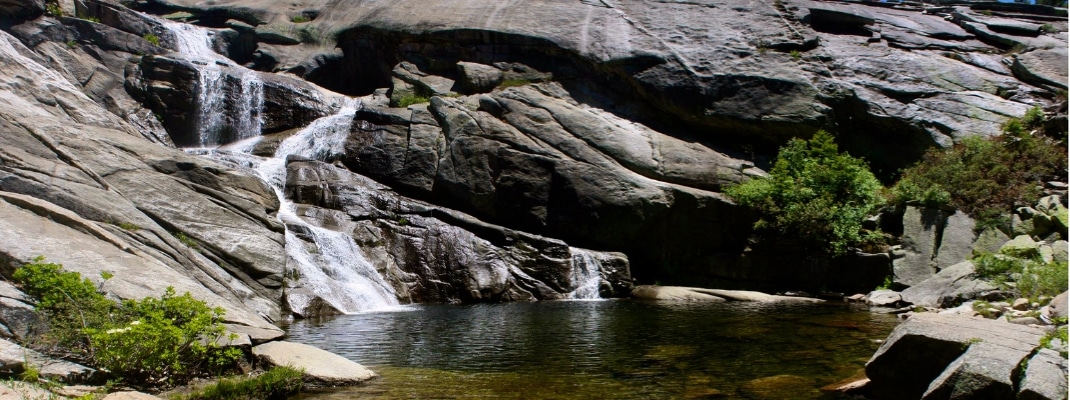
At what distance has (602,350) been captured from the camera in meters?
12.3

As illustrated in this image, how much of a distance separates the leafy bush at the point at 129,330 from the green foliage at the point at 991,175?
76.5 ft

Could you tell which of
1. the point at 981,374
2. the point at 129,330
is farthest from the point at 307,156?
the point at 981,374

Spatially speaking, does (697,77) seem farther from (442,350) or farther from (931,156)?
(442,350)

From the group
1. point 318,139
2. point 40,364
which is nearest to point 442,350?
point 40,364

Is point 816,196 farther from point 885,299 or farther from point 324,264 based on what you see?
point 324,264

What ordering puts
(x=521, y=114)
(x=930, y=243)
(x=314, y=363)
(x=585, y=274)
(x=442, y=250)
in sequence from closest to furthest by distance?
(x=314, y=363) < (x=930, y=243) < (x=442, y=250) < (x=585, y=274) < (x=521, y=114)

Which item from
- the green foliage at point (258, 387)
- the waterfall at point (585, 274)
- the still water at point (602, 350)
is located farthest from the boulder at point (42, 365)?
the waterfall at point (585, 274)

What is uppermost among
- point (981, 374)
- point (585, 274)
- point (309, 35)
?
point (309, 35)

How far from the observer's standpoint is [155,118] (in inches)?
1117

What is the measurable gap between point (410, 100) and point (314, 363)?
22.8 m

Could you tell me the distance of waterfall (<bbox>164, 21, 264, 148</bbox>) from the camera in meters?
29.1

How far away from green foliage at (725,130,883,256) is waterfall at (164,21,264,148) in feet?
68.3

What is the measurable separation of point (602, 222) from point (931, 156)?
13.2m

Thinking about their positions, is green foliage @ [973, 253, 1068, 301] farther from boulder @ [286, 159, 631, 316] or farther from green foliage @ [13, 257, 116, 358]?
green foliage @ [13, 257, 116, 358]
